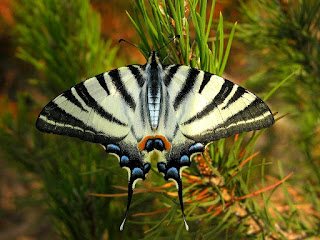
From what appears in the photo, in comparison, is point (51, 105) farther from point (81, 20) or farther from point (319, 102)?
point (319, 102)

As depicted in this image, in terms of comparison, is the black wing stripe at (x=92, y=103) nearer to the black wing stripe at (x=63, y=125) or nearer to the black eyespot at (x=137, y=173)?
the black wing stripe at (x=63, y=125)

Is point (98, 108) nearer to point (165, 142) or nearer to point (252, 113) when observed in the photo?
point (165, 142)

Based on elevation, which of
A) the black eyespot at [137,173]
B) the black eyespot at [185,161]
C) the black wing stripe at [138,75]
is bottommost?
the black eyespot at [137,173]

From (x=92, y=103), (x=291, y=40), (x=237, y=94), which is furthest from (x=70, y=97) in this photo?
(x=291, y=40)

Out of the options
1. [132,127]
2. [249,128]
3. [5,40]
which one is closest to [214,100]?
[249,128]

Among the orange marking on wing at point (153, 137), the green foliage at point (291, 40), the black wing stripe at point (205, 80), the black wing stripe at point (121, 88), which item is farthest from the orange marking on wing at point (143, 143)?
the green foliage at point (291, 40)

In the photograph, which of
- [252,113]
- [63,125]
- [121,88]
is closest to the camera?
[252,113]
